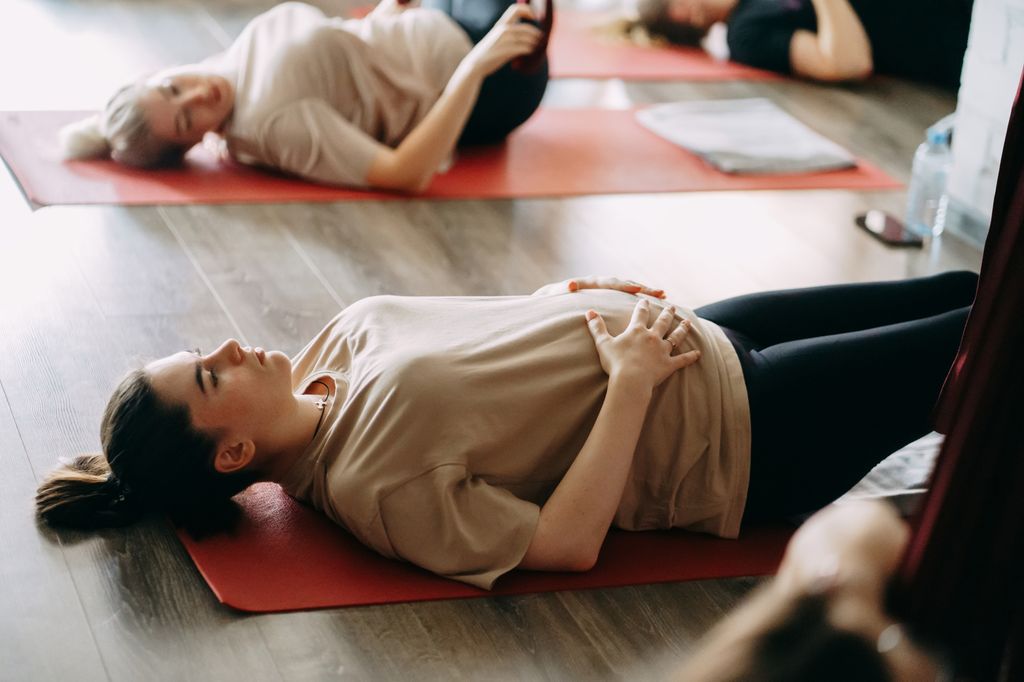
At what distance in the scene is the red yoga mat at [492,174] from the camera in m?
3.15

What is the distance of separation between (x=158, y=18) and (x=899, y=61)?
2667 millimetres

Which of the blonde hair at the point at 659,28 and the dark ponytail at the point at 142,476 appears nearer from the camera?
the dark ponytail at the point at 142,476

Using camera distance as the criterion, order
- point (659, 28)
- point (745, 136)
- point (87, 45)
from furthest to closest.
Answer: point (659, 28) < point (87, 45) < point (745, 136)

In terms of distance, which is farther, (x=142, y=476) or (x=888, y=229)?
(x=888, y=229)

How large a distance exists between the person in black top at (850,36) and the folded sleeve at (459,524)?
3025 mm

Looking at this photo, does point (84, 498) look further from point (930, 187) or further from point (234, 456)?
point (930, 187)

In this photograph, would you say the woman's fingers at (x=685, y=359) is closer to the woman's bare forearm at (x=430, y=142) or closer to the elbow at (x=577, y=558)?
the elbow at (x=577, y=558)

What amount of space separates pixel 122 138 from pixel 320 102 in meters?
0.51

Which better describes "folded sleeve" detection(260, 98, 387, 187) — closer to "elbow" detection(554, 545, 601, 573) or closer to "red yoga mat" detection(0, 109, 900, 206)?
"red yoga mat" detection(0, 109, 900, 206)

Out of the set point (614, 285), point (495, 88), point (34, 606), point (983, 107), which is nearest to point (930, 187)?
point (983, 107)

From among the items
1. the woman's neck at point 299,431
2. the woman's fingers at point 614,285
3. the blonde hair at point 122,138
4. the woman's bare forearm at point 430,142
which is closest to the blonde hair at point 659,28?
the woman's bare forearm at point 430,142

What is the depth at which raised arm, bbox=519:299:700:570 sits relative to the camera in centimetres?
177

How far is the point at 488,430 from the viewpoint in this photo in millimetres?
1781

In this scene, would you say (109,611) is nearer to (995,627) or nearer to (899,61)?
(995,627)
